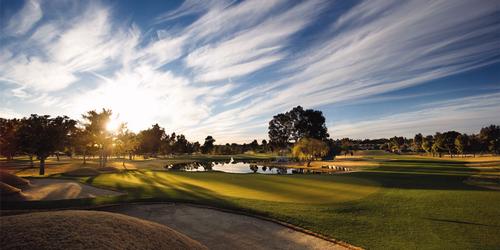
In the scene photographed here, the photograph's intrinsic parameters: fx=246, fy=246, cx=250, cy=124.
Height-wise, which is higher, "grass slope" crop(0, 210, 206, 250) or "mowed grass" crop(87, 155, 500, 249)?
"grass slope" crop(0, 210, 206, 250)

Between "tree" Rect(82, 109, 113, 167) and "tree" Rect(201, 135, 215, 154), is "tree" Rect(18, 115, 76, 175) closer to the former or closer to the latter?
"tree" Rect(82, 109, 113, 167)

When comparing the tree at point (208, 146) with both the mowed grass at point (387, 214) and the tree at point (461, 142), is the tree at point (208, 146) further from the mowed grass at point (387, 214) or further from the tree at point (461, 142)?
the mowed grass at point (387, 214)

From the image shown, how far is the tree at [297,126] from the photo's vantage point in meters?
85.3

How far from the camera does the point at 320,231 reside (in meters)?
11.6

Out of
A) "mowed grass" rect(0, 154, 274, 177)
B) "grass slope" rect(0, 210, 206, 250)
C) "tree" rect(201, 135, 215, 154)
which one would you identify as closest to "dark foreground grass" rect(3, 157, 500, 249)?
"grass slope" rect(0, 210, 206, 250)

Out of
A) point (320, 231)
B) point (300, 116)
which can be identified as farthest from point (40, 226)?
point (300, 116)

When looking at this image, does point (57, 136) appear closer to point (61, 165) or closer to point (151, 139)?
point (61, 165)

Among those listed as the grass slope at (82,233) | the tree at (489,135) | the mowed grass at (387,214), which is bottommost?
the mowed grass at (387,214)

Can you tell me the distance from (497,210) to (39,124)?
5008 cm

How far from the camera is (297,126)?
8794cm

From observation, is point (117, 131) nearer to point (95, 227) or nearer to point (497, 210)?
point (95, 227)

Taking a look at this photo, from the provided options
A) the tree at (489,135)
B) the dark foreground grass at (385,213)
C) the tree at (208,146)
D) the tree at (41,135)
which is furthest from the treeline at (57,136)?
the tree at (489,135)

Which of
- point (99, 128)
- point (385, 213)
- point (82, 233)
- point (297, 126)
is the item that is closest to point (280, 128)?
point (297, 126)

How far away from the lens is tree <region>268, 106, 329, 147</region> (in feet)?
280
